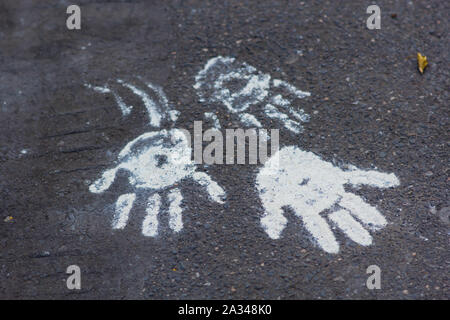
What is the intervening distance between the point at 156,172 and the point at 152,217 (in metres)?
0.32

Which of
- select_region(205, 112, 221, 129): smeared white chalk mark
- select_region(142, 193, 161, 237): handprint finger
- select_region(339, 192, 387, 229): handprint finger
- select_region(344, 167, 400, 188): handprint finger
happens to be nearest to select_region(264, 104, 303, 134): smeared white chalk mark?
select_region(205, 112, 221, 129): smeared white chalk mark

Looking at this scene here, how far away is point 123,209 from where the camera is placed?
2.65 metres

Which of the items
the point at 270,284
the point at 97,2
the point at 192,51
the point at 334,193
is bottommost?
the point at 270,284

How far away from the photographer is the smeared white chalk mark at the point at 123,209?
8.49ft

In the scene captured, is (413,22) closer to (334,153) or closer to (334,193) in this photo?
(334,153)

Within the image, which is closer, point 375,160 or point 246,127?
point 375,160

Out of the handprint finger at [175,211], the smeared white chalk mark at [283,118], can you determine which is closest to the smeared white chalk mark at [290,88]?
the smeared white chalk mark at [283,118]

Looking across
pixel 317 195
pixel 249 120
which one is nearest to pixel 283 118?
pixel 249 120

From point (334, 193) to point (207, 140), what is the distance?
796mm

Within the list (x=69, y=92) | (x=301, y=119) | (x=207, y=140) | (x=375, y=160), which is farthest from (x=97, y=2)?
(x=375, y=160)

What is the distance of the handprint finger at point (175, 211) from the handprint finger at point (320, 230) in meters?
0.60

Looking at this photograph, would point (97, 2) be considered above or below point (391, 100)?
above

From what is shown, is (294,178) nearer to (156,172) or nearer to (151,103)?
(156,172)

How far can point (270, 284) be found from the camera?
2.30 metres
